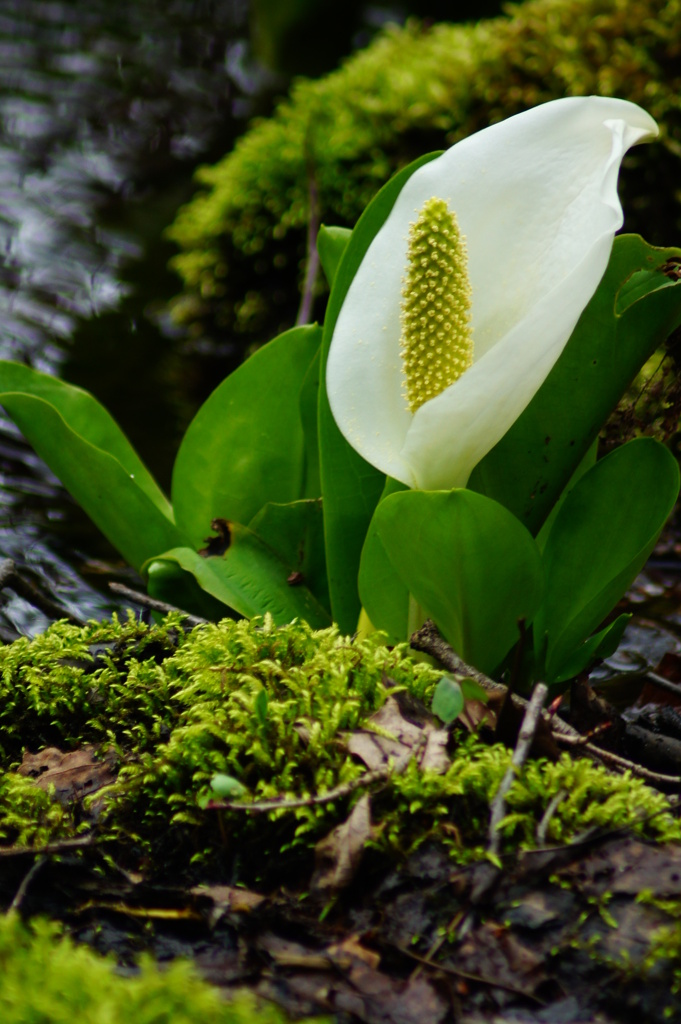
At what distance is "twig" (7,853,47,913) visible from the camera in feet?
2.38

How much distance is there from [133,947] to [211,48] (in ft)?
19.5

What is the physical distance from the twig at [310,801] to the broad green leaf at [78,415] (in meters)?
0.59

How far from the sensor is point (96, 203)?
13.5 ft

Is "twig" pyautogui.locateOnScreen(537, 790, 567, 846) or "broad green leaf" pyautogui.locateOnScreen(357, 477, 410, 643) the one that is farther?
"broad green leaf" pyautogui.locateOnScreen(357, 477, 410, 643)

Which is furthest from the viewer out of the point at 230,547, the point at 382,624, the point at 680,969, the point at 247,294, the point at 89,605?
the point at 247,294

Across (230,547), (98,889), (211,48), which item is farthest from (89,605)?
(211,48)

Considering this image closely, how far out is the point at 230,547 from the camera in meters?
1.22

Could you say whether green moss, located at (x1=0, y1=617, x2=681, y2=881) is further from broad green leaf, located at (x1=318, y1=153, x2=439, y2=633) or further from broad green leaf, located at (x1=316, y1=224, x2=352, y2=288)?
broad green leaf, located at (x1=316, y1=224, x2=352, y2=288)

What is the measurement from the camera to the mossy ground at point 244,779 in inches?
29.5

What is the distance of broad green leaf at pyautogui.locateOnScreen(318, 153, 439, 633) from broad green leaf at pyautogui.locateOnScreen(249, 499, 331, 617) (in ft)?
0.24

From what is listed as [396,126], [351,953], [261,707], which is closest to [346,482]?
[261,707]

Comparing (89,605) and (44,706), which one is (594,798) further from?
(89,605)

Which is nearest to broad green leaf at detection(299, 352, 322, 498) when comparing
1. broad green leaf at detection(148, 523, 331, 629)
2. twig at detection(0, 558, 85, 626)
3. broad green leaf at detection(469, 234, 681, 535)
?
broad green leaf at detection(148, 523, 331, 629)

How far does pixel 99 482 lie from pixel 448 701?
635mm
